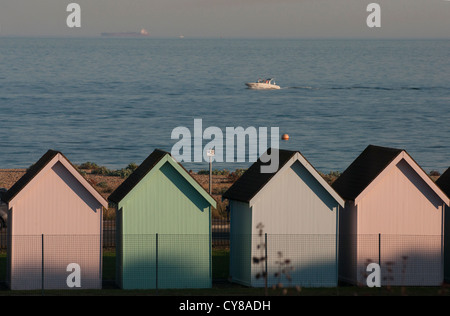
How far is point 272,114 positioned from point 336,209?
132989 millimetres

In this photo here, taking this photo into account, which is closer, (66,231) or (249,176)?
(66,231)

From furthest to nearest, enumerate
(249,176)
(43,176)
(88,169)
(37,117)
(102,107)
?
1. (102,107)
2. (37,117)
3. (88,169)
4. (249,176)
5. (43,176)

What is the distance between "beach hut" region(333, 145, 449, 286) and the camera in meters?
32.2

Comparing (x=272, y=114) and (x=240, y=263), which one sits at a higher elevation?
(x=272, y=114)

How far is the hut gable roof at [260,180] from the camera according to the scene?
3142cm

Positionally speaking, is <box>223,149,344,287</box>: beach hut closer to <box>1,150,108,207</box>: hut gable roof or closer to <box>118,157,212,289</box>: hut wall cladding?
<box>118,157,212,289</box>: hut wall cladding

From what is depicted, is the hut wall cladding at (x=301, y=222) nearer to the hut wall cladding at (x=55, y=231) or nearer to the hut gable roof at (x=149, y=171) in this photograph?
the hut gable roof at (x=149, y=171)

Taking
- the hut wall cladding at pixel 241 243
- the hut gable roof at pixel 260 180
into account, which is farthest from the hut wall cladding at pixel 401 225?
the hut wall cladding at pixel 241 243

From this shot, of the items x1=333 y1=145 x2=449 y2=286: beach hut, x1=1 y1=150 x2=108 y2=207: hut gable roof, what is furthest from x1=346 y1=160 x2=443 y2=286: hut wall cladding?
x1=1 y1=150 x2=108 y2=207: hut gable roof

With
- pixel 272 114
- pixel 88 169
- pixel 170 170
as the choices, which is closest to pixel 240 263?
pixel 170 170

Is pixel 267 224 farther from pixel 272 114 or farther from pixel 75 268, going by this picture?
pixel 272 114

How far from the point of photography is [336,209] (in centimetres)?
3219

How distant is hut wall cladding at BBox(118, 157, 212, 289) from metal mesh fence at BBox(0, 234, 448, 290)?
3 cm

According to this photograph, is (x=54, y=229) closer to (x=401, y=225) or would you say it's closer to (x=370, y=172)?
(x=370, y=172)
